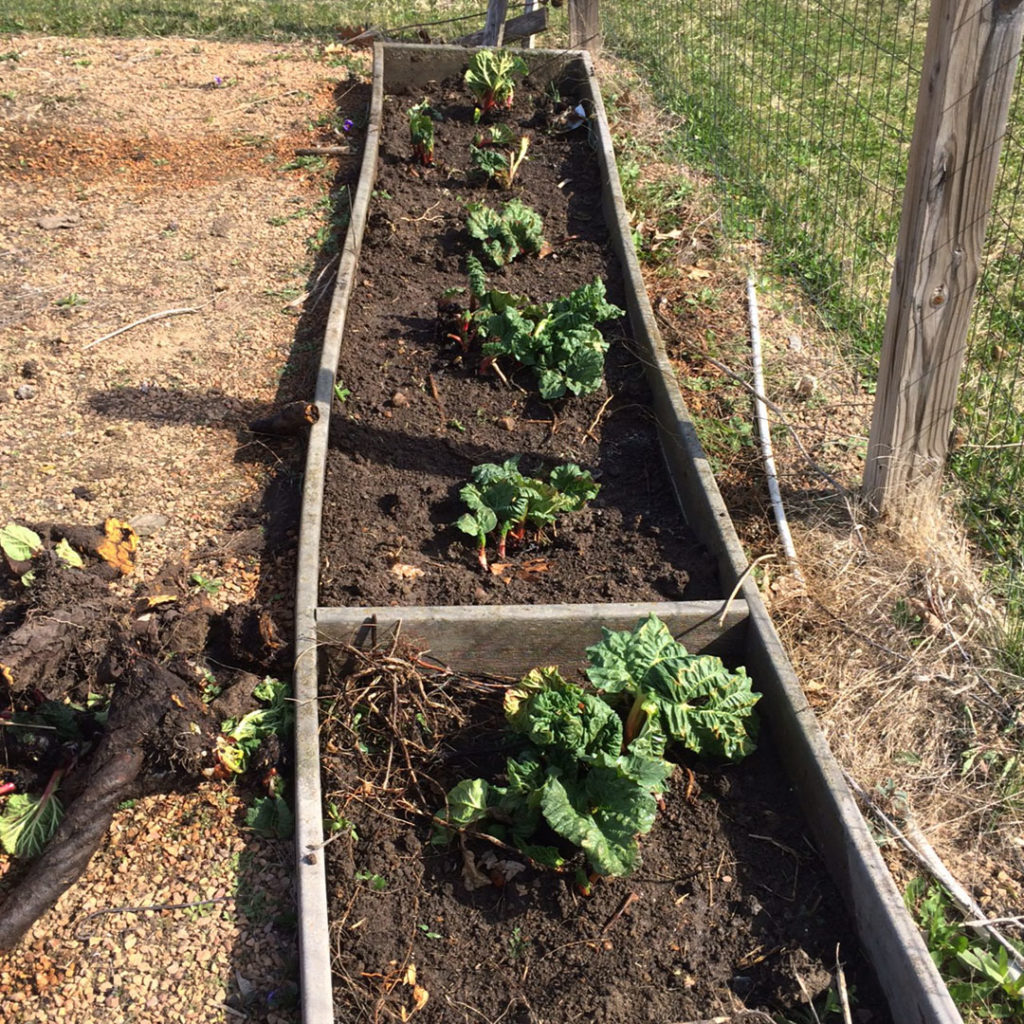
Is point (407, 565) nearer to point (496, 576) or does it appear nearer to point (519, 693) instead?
point (496, 576)

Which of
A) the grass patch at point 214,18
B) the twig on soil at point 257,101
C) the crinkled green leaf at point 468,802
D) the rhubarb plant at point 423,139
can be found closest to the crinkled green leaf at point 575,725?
the crinkled green leaf at point 468,802

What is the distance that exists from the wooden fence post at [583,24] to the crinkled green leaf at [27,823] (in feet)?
24.9

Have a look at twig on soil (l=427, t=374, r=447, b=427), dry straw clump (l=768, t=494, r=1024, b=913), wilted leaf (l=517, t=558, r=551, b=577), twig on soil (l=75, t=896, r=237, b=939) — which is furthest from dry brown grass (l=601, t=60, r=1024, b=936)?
twig on soil (l=75, t=896, r=237, b=939)

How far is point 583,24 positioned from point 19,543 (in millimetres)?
6733

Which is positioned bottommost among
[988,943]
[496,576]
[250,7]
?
[988,943]

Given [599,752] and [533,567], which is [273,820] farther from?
[533,567]

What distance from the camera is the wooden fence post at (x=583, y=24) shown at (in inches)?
345

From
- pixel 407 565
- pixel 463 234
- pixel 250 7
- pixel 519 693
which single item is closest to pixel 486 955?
pixel 519 693

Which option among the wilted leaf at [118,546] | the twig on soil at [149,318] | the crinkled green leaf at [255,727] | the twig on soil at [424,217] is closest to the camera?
the crinkled green leaf at [255,727]

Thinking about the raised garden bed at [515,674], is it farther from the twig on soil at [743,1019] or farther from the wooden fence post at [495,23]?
the wooden fence post at [495,23]

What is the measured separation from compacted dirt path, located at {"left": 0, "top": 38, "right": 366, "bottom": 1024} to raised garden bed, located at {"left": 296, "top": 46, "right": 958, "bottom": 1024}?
0.26m

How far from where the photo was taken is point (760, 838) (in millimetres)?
3238

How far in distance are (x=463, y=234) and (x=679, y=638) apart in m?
3.52

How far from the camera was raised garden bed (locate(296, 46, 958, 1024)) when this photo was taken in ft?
9.40
